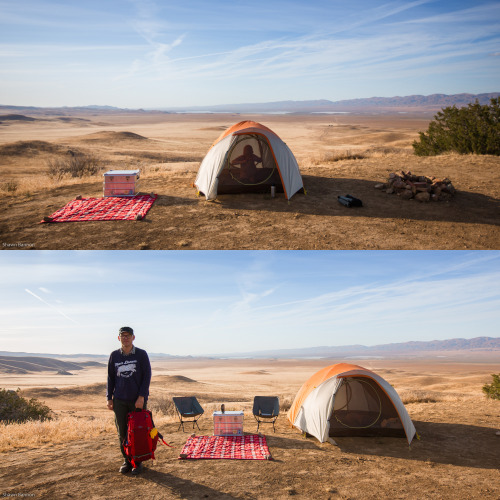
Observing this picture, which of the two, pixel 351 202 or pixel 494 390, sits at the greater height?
pixel 351 202

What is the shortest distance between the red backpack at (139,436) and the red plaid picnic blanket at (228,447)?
111 cm

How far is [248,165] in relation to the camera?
12.6 meters

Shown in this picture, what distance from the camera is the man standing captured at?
541cm

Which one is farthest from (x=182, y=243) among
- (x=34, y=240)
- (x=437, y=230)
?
(x=437, y=230)

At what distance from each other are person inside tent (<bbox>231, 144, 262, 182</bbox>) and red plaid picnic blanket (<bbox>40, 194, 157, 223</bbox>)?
258 centimetres

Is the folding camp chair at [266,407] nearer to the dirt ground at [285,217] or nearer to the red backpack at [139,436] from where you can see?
the dirt ground at [285,217]

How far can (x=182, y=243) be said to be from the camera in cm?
959

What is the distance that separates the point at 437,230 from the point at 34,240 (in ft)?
29.9

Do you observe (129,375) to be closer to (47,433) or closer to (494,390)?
(47,433)

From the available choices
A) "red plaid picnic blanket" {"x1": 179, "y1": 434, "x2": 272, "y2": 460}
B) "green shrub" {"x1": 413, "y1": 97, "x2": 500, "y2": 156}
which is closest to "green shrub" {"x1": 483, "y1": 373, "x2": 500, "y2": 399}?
"red plaid picnic blanket" {"x1": 179, "y1": 434, "x2": 272, "y2": 460}

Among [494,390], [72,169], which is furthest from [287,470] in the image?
[72,169]

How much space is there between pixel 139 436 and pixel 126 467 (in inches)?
23.4

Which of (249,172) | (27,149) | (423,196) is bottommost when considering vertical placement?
(423,196)

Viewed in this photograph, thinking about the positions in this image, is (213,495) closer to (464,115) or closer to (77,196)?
(77,196)
